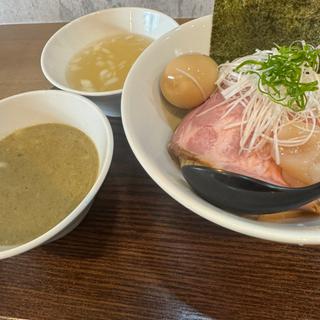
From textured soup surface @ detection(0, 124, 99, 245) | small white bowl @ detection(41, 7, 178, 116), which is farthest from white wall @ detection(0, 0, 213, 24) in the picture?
textured soup surface @ detection(0, 124, 99, 245)

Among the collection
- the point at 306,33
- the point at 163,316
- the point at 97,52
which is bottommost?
the point at 163,316

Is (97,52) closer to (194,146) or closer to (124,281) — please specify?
(194,146)

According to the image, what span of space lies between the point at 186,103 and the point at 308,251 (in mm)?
464

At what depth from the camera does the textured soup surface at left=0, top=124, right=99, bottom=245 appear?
2.82 ft

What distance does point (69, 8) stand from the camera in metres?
1.60

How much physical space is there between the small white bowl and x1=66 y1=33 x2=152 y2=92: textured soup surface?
2 cm

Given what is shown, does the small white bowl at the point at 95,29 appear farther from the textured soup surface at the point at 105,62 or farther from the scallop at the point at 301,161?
the scallop at the point at 301,161

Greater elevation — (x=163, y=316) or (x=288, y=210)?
(x=288, y=210)

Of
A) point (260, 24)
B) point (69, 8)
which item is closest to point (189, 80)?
point (260, 24)

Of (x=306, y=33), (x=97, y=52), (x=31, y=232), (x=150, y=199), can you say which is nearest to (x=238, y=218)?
(x=150, y=199)

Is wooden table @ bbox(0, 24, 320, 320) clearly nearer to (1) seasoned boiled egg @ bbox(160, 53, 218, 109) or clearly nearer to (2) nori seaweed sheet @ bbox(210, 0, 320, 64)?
(1) seasoned boiled egg @ bbox(160, 53, 218, 109)

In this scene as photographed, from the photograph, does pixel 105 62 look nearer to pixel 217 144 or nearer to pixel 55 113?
pixel 55 113

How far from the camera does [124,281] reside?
842mm

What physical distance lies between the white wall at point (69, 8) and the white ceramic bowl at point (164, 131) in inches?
17.7
